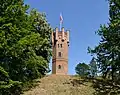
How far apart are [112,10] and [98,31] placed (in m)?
2.90

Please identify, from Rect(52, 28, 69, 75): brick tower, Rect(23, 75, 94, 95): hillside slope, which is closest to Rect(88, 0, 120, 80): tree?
Rect(23, 75, 94, 95): hillside slope

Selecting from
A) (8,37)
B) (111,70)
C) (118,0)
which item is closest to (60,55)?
(111,70)

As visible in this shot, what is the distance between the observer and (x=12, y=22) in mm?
31594

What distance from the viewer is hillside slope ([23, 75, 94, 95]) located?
116 feet

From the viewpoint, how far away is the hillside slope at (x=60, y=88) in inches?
1398

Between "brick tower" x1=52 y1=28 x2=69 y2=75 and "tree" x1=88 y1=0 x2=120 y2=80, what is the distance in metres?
37.1

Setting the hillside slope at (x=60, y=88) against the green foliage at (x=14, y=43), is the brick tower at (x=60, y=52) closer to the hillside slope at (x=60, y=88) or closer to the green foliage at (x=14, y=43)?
the hillside slope at (x=60, y=88)

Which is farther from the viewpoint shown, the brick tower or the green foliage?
the brick tower

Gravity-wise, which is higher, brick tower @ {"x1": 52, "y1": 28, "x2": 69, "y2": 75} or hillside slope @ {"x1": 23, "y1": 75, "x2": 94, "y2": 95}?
brick tower @ {"x1": 52, "y1": 28, "x2": 69, "y2": 75}

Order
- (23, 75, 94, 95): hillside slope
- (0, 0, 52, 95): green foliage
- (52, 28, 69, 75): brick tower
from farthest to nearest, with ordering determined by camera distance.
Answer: (52, 28, 69, 75): brick tower → (23, 75, 94, 95): hillside slope → (0, 0, 52, 95): green foliage

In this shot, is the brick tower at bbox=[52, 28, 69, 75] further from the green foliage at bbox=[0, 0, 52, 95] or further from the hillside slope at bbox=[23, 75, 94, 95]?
the green foliage at bbox=[0, 0, 52, 95]

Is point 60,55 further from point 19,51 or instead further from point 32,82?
point 19,51

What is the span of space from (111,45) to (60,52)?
43.5 meters

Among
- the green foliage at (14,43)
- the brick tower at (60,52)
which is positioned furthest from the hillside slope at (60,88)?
the brick tower at (60,52)
